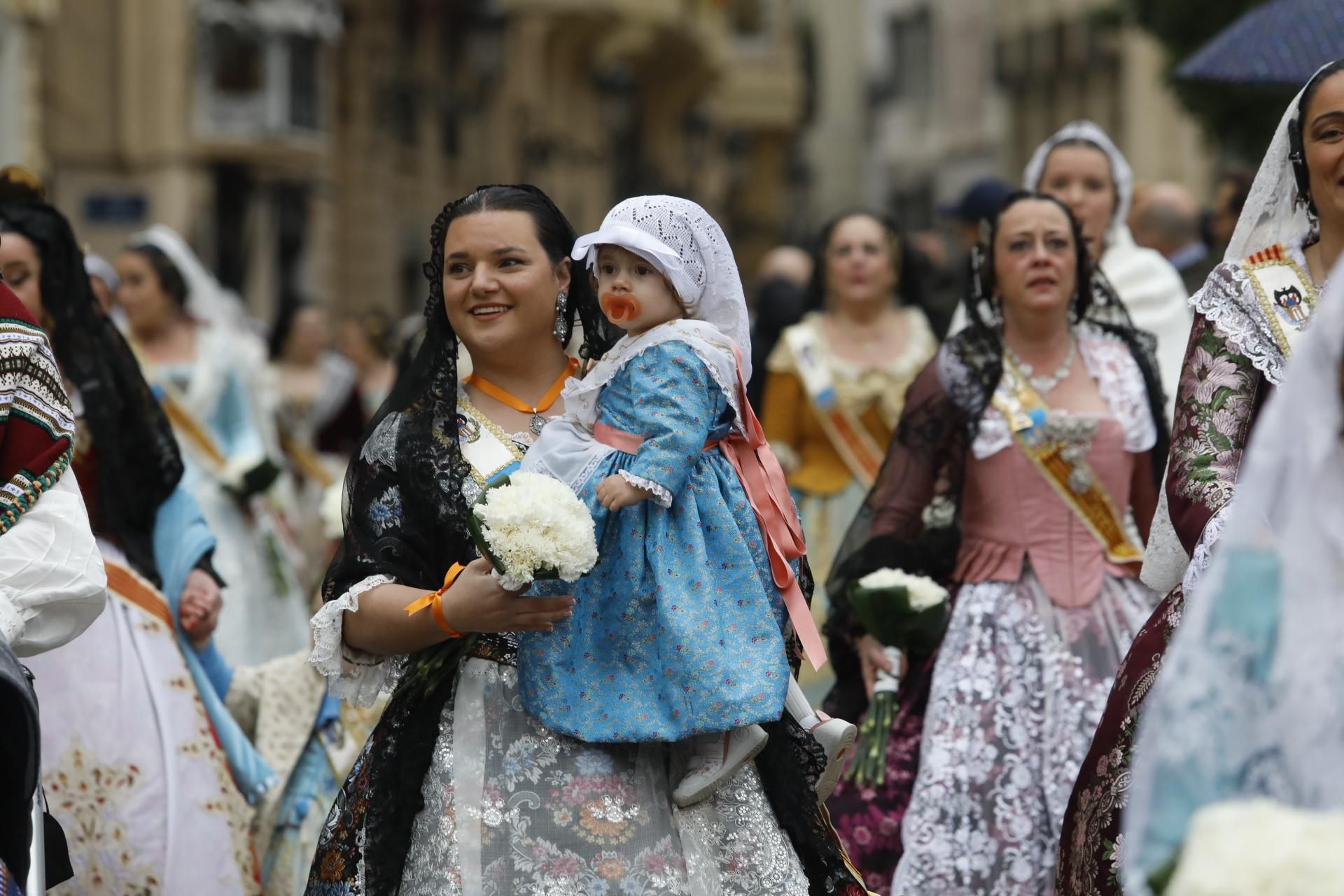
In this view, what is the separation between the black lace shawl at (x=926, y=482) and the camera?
20.7 ft

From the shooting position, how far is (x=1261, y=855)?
276 cm

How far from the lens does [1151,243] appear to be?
10594mm

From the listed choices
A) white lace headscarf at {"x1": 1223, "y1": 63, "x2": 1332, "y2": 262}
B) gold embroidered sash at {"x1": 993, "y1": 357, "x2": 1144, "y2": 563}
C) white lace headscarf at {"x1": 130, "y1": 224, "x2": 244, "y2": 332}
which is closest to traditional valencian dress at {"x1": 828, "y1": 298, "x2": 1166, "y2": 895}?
gold embroidered sash at {"x1": 993, "y1": 357, "x2": 1144, "y2": 563}

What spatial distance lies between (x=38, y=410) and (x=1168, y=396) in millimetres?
3266

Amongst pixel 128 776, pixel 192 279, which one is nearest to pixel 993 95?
pixel 192 279

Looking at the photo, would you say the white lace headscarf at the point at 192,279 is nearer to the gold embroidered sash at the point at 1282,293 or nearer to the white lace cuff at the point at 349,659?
the white lace cuff at the point at 349,659

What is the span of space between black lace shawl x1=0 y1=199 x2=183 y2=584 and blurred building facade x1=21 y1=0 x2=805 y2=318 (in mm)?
15283

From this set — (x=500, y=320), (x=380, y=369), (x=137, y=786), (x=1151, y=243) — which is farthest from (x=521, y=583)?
(x=380, y=369)

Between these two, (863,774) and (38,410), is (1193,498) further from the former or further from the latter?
(38,410)

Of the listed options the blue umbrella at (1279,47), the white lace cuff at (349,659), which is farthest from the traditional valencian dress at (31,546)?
the blue umbrella at (1279,47)

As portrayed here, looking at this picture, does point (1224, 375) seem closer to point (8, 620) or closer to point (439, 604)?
point (439, 604)

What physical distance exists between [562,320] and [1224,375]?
4.51ft

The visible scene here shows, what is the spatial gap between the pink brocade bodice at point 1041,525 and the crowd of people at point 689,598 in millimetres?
10

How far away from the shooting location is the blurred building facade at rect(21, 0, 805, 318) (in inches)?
1032
